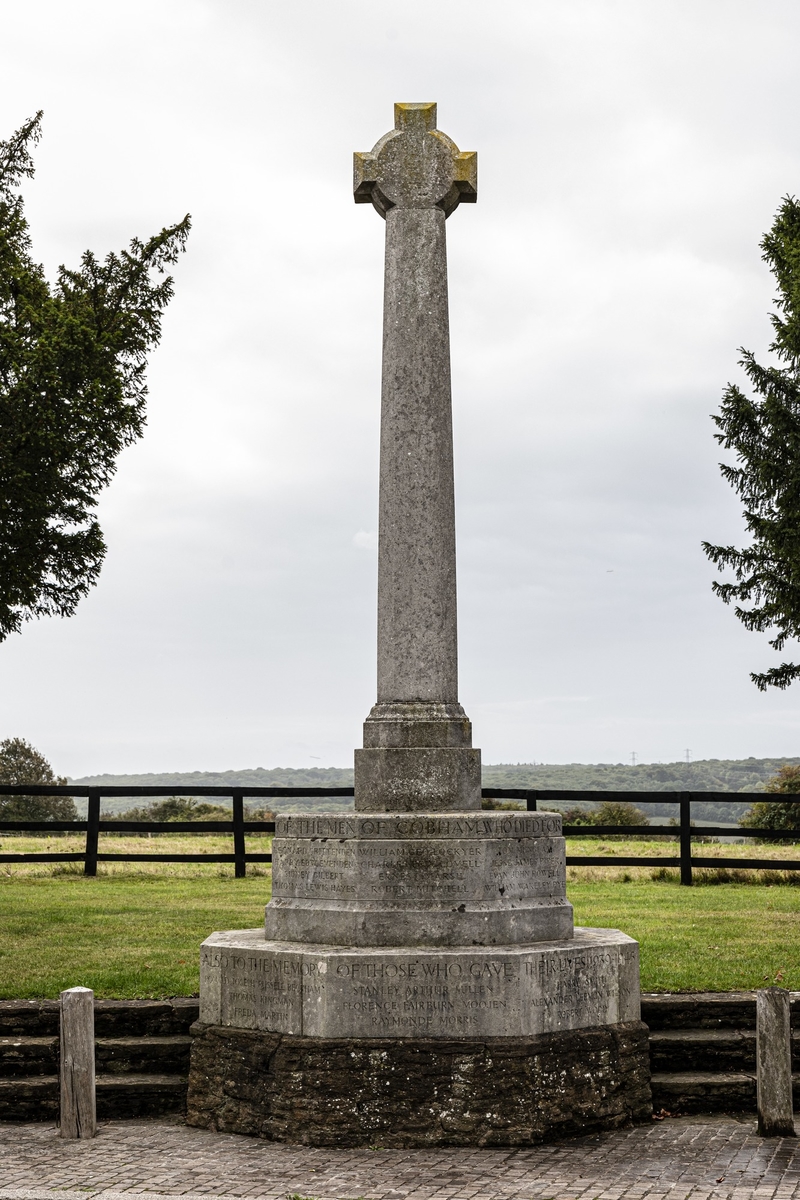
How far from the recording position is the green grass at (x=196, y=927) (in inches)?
396

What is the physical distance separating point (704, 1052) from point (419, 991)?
243 centimetres

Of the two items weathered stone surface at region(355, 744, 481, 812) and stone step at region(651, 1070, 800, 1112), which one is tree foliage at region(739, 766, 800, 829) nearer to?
stone step at region(651, 1070, 800, 1112)

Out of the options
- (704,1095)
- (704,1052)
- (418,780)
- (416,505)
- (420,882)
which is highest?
(416,505)

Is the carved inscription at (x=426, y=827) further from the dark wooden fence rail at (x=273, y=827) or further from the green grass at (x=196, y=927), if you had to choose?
the dark wooden fence rail at (x=273, y=827)

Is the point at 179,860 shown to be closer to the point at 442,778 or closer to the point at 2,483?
the point at 2,483

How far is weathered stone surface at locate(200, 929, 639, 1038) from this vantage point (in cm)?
753

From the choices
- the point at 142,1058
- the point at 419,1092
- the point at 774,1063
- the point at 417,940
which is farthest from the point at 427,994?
the point at 142,1058

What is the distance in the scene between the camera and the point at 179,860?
16.3 meters

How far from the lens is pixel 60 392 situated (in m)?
15.2

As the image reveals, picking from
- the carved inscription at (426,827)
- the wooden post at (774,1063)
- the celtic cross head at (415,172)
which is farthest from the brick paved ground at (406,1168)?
the celtic cross head at (415,172)

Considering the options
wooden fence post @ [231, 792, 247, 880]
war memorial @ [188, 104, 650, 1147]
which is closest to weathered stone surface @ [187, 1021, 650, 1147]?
war memorial @ [188, 104, 650, 1147]

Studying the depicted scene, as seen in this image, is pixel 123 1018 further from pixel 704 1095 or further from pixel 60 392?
pixel 60 392

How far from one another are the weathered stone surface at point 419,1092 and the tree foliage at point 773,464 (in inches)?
509

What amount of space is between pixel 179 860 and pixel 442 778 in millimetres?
8762
